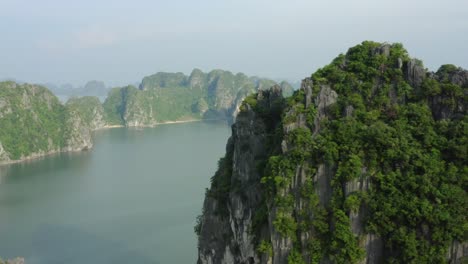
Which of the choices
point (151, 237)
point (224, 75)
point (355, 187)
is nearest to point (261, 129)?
point (355, 187)

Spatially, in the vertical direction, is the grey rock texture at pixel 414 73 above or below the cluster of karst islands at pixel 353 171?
above

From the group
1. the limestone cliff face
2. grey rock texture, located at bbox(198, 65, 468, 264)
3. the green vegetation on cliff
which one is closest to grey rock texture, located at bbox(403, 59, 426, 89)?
grey rock texture, located at bbox(198, 65, 468, 264)

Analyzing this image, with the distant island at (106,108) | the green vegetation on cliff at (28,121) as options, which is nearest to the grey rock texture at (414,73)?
the distant island at (106,108)

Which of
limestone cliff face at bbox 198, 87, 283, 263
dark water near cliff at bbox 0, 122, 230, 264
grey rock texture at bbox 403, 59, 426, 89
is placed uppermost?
grey rock texture at bbox 403, 59, 426, 89

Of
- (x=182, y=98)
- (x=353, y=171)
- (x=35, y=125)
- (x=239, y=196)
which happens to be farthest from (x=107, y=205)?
(x=182, y=98)

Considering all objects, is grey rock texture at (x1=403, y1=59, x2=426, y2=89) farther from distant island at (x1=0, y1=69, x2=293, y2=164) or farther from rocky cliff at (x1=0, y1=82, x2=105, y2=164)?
rocky cliff at (x1=0, y1=82, x2=105, y2=164)

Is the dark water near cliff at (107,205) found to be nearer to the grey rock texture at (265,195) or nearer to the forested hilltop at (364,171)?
the grey rock texture at (265,195)

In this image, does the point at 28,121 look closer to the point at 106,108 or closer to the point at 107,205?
the point at 107,205
